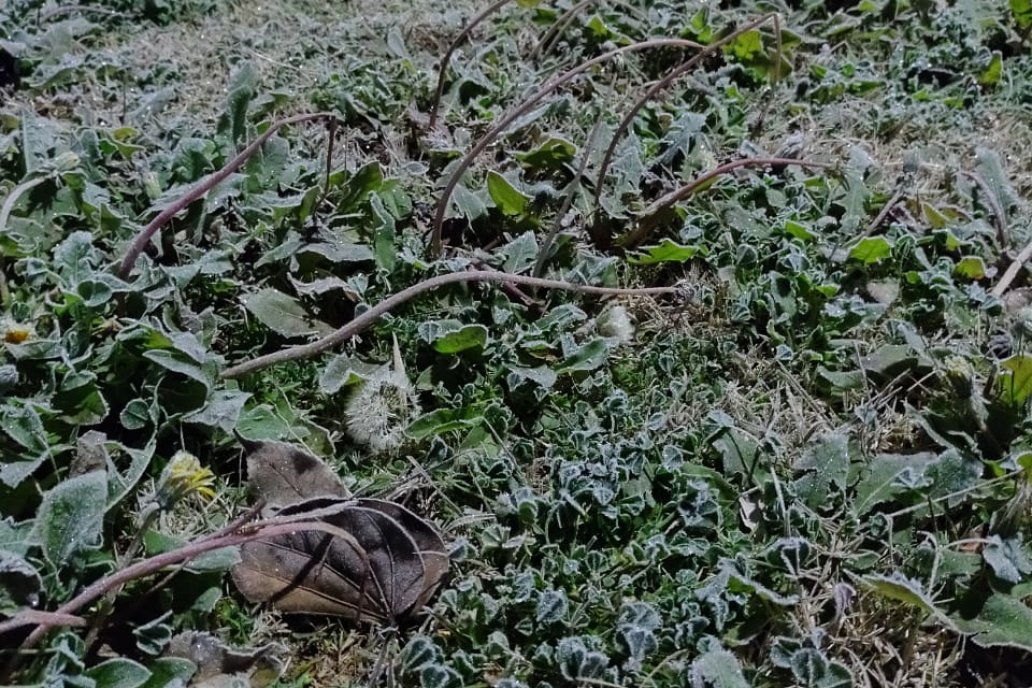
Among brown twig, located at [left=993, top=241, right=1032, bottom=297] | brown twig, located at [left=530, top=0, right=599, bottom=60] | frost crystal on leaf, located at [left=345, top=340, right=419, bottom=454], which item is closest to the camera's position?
→ frost crystal on leaf, located at [left=345, top=340, right=419, bottom=454]

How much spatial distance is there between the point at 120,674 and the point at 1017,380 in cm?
181

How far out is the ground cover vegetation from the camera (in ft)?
5.69

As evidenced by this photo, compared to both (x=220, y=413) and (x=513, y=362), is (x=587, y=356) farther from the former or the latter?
(x=220, y=413)

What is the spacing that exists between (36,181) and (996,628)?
2305 mm

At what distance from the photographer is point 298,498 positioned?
1881 mm

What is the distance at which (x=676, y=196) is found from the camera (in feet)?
7.99

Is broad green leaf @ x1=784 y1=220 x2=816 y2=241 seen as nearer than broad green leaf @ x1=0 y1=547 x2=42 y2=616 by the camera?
No

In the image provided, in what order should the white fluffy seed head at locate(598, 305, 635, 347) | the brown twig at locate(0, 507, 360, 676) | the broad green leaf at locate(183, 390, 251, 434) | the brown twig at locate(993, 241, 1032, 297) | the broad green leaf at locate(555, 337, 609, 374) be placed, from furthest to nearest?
the brown twig at locate(993, 241, 1032, 297) → the white fluffy seed head at locate(598, 305, 635, 347) → the broad green leaf at locate(555, 337, 609, 374) → the broad green leaf at locate(183, 390, 251, 434) → the brown twig at locate(0, 507, 360, 676)

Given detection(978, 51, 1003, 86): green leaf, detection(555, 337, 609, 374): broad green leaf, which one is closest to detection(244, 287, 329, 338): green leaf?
detection(555, 337, 609, 374): broad green leaf

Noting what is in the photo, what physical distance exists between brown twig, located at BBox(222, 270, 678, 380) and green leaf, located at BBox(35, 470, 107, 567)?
0.43 metres

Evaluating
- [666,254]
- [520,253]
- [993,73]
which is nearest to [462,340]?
[520,253]

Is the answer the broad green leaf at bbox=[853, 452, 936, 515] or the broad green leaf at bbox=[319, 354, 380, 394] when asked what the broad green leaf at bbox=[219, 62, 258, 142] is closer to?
the broad green leaf at bbox=[319, 354, 380, 394]

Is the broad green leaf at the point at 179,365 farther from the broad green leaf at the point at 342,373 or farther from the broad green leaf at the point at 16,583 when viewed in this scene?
the broad green leaf at the point at 16,583

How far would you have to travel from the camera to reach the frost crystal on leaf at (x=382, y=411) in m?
2.02
